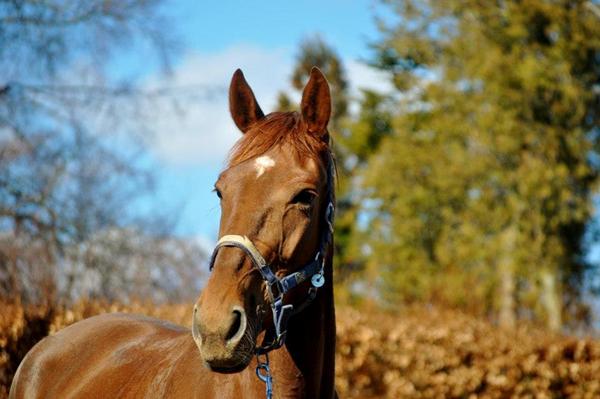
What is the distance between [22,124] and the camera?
45.3ft

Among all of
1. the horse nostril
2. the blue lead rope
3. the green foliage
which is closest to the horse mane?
the horse nostril

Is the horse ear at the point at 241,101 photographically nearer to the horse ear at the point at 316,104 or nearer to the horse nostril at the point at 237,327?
the horse ear at the point at 316,104

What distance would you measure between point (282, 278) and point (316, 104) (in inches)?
31.9

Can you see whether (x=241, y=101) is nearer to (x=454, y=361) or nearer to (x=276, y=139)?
(x=276, y=139)

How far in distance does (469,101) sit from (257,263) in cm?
2487

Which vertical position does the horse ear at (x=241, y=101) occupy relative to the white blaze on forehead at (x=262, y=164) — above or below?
above

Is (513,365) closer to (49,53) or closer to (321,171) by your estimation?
(321,171)

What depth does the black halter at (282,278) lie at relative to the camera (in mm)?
3039

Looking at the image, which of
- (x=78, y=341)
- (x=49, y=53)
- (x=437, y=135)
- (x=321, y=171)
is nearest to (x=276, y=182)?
(x=321, y=171)

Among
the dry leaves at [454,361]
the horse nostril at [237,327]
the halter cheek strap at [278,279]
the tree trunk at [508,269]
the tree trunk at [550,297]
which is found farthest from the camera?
the tree trunk at [508,269]

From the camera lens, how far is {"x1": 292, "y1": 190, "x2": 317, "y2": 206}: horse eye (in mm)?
3207

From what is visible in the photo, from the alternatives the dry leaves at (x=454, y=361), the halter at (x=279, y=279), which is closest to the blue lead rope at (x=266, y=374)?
the halter at (x=279, y=279)

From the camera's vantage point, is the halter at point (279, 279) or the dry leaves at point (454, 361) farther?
the dry leaves at point (454, 361)

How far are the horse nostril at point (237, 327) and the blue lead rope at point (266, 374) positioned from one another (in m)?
0.45
